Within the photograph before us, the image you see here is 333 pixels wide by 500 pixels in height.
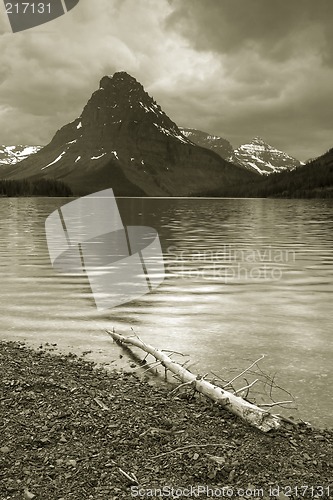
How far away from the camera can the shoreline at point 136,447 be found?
268 inches

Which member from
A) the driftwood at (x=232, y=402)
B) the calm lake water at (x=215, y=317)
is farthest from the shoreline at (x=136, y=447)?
the calm lake water at (x=215, y=317)

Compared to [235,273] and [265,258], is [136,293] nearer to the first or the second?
[235,273]

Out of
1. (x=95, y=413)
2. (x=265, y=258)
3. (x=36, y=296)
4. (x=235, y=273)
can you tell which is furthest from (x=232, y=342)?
(x=265, y=258)

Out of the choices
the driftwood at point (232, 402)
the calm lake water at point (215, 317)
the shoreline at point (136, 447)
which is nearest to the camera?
the shoreline at point (136, 447)

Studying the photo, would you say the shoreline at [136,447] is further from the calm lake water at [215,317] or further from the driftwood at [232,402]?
the calm lake water at [215,317]

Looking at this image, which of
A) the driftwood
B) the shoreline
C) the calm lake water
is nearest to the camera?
the shoreline

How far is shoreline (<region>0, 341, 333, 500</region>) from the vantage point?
6.81 metres

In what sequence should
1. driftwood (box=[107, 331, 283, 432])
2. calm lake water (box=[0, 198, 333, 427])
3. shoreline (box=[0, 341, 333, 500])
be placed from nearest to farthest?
1. shoreline (box=[0, 341, 333, 500])
2. driftwood (box=[107, 331, 283, 432])
3. calm lake water (box=[0, 198, 333, 427])

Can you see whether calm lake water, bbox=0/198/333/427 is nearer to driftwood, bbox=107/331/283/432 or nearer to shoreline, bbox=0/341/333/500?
driftwood, bbox=107/331/283/432

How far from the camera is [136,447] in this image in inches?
308

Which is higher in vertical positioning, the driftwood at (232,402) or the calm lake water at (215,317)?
the driftwood at (232,402)

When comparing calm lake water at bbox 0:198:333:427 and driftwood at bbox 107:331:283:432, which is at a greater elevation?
driftwood at bbox 107:331:283:432

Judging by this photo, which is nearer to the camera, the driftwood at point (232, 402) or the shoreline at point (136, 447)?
the shoreline at point (136, 447)

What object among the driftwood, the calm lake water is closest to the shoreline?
the driftwood
